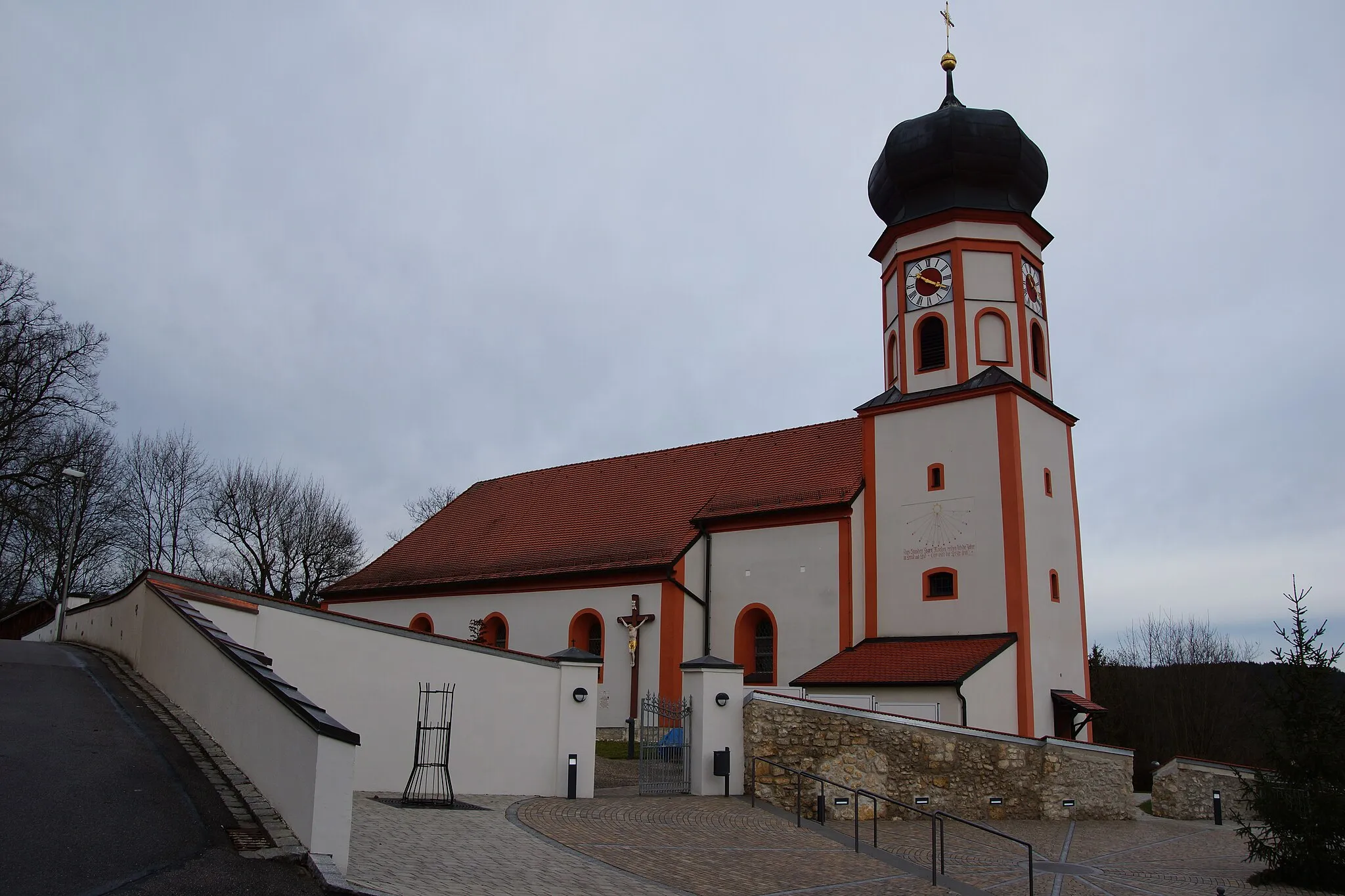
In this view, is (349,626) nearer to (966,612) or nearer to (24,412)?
(966,612)

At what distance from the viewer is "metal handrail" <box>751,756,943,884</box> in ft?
38.1

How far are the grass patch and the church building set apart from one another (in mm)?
883

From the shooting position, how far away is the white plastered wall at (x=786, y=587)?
23359 millimetres

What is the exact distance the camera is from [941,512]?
2272 centimetres

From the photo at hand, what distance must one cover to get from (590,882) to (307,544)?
135ft

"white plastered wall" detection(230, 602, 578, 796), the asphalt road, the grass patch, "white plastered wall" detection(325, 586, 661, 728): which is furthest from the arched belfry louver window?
the asphalt road

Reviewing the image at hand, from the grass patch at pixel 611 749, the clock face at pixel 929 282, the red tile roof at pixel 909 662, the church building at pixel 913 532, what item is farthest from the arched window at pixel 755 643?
the clock face at pixel 929 282

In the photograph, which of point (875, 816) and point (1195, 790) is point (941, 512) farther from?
point (875, 816)

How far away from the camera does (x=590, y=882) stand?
8.98 meters

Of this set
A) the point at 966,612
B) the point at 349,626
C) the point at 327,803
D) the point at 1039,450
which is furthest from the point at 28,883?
the point at 1039,450

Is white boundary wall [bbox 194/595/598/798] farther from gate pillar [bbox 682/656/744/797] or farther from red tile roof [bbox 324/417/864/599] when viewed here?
red tile roof [bbox 324/417/864/599]

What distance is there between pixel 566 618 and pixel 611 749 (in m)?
5.08

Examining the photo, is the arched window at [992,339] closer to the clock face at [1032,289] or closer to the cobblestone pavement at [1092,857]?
the clock face at [1032,289]

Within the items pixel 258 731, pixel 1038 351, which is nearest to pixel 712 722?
pixel 258 731
